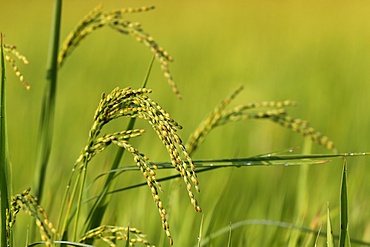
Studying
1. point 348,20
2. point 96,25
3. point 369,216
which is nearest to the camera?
point 96,25

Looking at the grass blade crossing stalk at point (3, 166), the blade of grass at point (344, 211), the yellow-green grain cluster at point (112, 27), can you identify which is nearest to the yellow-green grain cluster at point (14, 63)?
the grass blade crossing stalk at point (3, 166)

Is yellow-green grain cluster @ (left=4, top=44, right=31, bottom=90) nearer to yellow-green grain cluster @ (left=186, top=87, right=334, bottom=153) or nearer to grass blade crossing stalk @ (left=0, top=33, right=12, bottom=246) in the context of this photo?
grass blade crossing stalk @ (left=0, top=33, right=12, bottom=246)

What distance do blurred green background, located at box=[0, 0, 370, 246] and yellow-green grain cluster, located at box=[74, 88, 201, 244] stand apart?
0.46 m

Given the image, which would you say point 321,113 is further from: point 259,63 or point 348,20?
point 348,20

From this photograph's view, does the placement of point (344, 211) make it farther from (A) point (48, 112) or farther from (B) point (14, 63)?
(A) point (48, 112)

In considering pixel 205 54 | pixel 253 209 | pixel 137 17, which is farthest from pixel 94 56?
pixel 253 209

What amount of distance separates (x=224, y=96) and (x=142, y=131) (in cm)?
393

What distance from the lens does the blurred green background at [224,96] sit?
2.84 m

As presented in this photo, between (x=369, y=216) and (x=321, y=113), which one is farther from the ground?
(x=321, y=113)

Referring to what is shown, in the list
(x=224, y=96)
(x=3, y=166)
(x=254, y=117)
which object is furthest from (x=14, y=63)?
(x=224, y=96)

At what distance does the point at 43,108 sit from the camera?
2.20 meters

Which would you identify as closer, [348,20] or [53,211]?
[53,211]

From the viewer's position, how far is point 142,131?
158cm

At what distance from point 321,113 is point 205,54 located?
3.12 m
